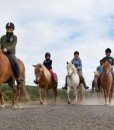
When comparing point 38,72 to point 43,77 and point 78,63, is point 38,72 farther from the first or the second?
point 78,63

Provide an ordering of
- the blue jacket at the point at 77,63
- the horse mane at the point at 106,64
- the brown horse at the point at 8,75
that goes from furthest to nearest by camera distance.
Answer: the blue jacket at the point at 77,63 → the horse mane at the point at 106,64 → the brown horse at the point at 8,75

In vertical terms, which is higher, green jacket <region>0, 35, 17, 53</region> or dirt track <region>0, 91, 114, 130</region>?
green jacket <region>0, 35, 17, 53</region>

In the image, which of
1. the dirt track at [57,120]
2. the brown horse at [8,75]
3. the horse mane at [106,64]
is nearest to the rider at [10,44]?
the brown horse at [8,75]

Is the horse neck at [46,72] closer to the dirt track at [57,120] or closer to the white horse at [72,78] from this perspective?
the white horse at [72,78]

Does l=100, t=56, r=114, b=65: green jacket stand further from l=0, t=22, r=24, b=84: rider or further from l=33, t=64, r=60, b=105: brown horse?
l=0, t=22, r=24, b=84: rider

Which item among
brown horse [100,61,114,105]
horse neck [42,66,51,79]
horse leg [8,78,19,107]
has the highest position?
horse neck [42,66,51,79]

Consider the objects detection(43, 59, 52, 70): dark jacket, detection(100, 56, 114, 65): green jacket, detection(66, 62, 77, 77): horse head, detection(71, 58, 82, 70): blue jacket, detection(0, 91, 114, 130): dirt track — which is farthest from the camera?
detection(43, 59, 52, 70): dark jacket

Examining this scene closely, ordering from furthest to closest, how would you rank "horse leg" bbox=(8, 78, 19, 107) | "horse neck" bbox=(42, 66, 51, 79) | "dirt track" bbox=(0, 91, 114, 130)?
"horse neck" bbox=(42, 66, 51, 79) < "horse leg" bbox=(8, 78, 19, 107) < "dirt track" bbox=(0, 91, 114, 130)

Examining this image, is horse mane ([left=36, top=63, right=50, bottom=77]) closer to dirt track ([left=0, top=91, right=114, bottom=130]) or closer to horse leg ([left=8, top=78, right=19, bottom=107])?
horse leg ([left=8, top=78, right=19, bottom=107])

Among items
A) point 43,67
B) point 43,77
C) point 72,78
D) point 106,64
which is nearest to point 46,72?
point 43,77

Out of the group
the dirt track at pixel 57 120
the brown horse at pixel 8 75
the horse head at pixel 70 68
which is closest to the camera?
the dirt track at pixel 57 120

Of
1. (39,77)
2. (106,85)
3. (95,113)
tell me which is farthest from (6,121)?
(39,77)

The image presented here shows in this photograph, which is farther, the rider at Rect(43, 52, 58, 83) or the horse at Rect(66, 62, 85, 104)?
the rider at Rect(43, 52, 58, 83)

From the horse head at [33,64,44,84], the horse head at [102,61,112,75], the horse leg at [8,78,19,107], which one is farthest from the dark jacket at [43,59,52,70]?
the horse leg at [8,78,19,107]
